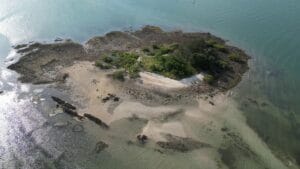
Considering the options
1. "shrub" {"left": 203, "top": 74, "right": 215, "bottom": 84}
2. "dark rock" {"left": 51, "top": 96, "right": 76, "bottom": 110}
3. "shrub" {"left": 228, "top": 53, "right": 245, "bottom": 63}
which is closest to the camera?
"dark rock" {"left": 51, "top": 96, "right": 76, "bottom": 110}

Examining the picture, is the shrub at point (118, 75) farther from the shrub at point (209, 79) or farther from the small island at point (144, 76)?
the shrub at point (209, 79)

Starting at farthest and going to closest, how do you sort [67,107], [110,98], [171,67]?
[171,67] < [110,98] < [67,107]

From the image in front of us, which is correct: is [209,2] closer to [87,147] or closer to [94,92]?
[94,92]

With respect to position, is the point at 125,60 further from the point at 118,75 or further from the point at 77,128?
the point at 77,128

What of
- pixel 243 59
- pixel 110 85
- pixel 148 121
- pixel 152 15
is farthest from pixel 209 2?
pixel 148 121

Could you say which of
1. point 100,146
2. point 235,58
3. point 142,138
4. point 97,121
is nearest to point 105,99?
point 97,121

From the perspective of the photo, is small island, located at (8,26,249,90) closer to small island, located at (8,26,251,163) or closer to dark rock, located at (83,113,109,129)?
small island, located at (8,26,251,163)

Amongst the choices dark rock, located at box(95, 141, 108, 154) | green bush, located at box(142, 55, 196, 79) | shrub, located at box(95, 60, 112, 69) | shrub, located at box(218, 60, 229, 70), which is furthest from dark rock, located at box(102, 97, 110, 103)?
shrub, located at box(218, 60, 229, 70)

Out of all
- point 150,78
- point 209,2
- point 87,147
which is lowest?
point 87,147
